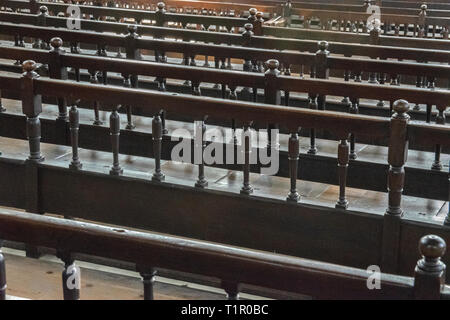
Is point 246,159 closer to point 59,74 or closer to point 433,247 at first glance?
point 59,74

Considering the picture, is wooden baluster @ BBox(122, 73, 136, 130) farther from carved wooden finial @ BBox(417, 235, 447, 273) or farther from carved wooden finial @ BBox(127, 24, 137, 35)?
carved wooden finial @ BBox(417, 235, 447, 273)

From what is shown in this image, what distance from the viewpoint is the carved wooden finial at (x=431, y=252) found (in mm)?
1744

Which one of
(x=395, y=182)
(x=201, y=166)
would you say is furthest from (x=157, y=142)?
(x=395, y=182)

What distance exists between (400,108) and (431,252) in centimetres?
183

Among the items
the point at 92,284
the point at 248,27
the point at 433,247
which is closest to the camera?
the point at 433,247

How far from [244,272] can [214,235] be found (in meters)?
2.29

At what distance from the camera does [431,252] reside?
68.9 inches

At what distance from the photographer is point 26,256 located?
441cm

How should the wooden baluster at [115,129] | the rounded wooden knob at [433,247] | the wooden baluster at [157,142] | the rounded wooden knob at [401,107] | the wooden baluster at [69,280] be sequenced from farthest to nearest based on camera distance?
the wooden baluster at [115,129] → the wooden baluster at [157,142] → the rounded wooden knob at [401,107] → the wooden baluster at [69,280] → the rounded wooden knob at [433,247]

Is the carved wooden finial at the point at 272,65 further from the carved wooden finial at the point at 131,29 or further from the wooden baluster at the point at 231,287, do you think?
the wooden baluster at the point at 231,287

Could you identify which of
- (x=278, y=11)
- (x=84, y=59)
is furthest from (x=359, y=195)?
(x=278, y=11)

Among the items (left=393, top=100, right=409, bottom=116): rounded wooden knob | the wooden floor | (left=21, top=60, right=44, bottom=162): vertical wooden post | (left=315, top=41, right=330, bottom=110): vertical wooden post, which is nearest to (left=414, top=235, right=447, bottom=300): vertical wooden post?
(left=393, top=100, right=409, bottom=116): rounded wooden knob

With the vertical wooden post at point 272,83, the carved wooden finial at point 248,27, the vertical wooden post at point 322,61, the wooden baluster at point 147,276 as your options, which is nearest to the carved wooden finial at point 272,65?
the vertical wooden post at point 272,83
